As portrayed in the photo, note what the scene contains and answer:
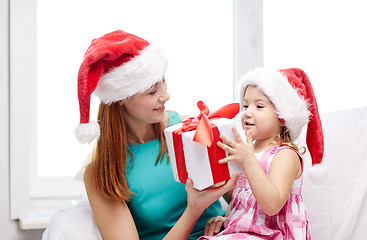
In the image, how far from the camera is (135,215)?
161 centimetres

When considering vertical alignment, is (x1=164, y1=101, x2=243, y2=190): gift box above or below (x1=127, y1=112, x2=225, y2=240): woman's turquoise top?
above

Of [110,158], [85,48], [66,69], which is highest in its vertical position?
[85,48]

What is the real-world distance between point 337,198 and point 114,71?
0.92 m

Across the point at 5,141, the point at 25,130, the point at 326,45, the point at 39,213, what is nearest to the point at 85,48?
the point at 25,130

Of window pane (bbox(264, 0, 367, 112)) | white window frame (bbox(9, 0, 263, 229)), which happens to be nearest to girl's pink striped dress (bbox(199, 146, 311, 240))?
window pane (bbox(264, 0, 367, 112))

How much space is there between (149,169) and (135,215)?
0.18 meters

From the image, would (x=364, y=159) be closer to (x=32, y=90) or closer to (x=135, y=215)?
(x=135, y=215)

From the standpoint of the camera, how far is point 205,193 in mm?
1281

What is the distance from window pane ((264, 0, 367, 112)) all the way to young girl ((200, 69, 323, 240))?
1.45 feet

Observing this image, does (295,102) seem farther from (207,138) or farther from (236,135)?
(207,138)

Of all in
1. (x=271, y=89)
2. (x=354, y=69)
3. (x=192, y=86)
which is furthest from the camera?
(x=192, y=86)

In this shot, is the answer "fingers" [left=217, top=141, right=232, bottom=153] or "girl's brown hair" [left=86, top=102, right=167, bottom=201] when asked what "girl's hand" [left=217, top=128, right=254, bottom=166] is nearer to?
"fingers" [left=217, top=141, right=232, bottom=153]

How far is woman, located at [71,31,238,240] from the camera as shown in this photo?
136cm

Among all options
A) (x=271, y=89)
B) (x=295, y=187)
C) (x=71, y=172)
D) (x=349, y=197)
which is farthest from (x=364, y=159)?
(x=71, y=172)
